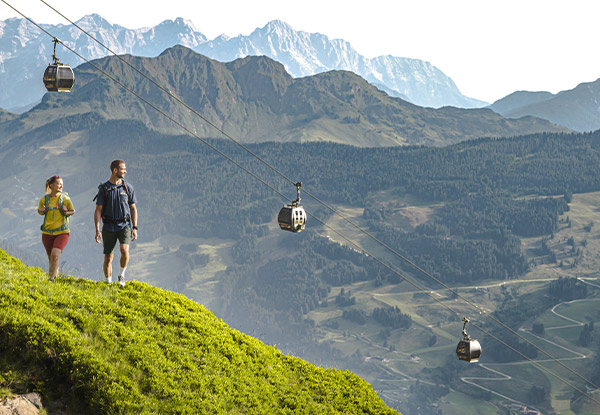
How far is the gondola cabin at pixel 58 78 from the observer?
21.3 metres

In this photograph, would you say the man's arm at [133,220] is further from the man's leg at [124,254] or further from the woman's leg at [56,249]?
the woman's leg at [56,249]

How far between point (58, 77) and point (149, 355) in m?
12.4

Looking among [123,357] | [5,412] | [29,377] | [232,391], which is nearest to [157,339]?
[123,357]

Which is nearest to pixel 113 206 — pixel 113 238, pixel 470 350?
pixel 113 238

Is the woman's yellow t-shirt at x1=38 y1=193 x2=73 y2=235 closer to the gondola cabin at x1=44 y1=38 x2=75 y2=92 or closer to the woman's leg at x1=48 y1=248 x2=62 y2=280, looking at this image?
the woman's leg at x1=48 y1=248 x2=62 y2=280

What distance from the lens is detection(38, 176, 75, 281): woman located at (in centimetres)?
1625

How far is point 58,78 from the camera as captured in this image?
2142 cm

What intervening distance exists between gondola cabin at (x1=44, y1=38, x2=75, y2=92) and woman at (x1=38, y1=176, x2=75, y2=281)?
6.43 meters

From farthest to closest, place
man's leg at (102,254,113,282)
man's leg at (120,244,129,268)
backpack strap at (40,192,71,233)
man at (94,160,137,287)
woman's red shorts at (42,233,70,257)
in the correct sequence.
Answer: man's leg at (102,254,113,282) < man's leg at (120,244,129,268) < man at (94,160,137,287) < woman's red shorts at (42,233,70,257) < backpack strap at (40,192,71,233)

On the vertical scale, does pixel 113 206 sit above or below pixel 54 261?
above

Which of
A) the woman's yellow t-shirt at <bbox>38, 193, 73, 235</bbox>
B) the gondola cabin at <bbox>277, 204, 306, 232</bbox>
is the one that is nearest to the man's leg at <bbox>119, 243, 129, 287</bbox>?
the woman's yellow t-shirt at <bbox>38, 193, 73, 235</bbox>

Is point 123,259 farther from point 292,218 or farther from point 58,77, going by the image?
point 58,77

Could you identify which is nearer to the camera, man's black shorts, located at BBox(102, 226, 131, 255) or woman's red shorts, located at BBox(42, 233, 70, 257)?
woman's red shorts, located at BBox(42, 233, 70, 257)

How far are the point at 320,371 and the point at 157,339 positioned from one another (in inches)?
231
